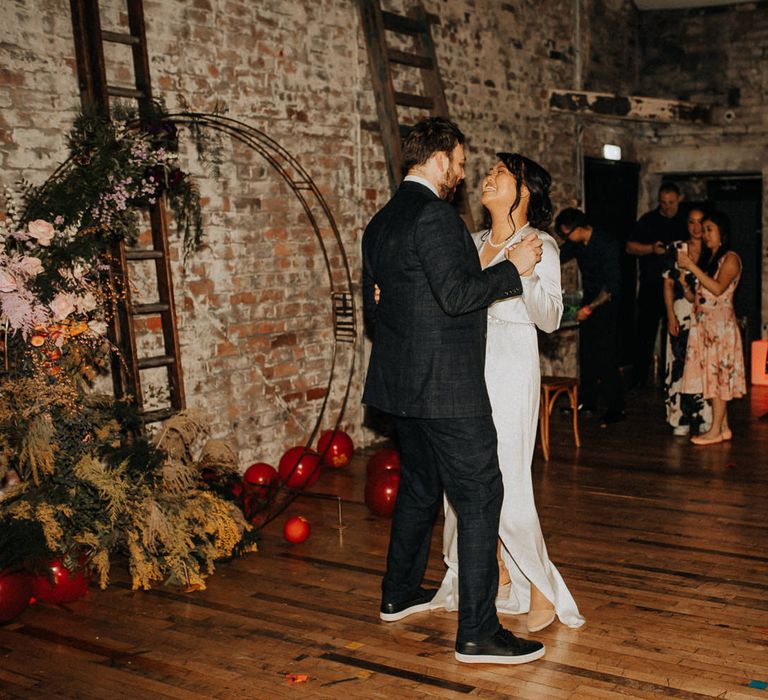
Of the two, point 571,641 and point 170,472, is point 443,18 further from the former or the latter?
point 571,641

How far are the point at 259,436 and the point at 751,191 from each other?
20.7 feet

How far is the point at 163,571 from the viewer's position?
438cm

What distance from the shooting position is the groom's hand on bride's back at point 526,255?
3.36 m

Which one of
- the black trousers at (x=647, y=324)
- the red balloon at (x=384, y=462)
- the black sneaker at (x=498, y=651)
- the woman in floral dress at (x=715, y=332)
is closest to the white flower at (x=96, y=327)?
the red balloon at (x=384, y=462)

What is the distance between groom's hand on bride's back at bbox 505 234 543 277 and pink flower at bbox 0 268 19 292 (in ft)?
6.34

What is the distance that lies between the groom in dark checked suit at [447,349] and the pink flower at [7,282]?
1447 millimetres

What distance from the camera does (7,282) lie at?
3.93 m

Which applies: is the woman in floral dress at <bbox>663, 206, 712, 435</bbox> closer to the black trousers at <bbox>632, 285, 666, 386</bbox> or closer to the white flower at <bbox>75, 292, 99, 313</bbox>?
the black trousers at <bbox>632, 285, 666, 386</bbox>

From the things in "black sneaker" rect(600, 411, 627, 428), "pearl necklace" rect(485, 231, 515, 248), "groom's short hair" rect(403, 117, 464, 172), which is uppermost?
"groom's short hair" rect(403, 117, 464, 172)

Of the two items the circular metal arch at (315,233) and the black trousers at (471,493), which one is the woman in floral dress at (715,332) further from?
the black trousers at (471,493)

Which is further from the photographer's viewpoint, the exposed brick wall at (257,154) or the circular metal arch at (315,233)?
the circular metal arch at (315,233)

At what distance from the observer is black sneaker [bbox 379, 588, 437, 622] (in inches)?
150

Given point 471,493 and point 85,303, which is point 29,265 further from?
point 471,493

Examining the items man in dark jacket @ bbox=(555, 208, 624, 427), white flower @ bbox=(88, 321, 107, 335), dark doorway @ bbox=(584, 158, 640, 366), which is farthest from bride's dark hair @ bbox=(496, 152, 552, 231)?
dark doorway @ bbox=(584, 158, 640, 366)
